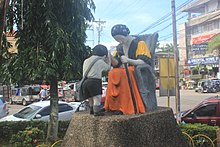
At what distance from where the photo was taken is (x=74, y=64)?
25.6 ft

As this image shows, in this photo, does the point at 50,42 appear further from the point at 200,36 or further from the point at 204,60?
the point at 200,36

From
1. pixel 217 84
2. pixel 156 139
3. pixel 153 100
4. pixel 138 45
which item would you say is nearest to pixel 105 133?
pixel 156 139

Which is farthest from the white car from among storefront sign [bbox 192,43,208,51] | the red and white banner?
the red and white banner

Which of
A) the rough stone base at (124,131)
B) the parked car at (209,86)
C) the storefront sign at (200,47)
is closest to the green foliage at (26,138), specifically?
the rough stone base at (124,131)

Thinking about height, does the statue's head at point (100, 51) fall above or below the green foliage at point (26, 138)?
above

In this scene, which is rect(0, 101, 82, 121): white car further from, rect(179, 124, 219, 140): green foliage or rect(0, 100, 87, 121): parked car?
rect(179, 124, 219, 140): green foliage

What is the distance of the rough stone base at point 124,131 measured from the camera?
4348mm

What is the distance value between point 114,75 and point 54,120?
3967 mm

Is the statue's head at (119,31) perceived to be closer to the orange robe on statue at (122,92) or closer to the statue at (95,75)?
the statue at (95,75)

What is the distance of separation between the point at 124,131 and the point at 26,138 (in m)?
4.19

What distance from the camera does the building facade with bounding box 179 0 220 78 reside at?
140 feet

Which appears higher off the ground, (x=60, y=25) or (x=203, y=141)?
(x=60, y=25)

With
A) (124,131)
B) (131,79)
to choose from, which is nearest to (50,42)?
(131,79)

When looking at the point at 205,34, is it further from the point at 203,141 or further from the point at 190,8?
the point at 203,141
